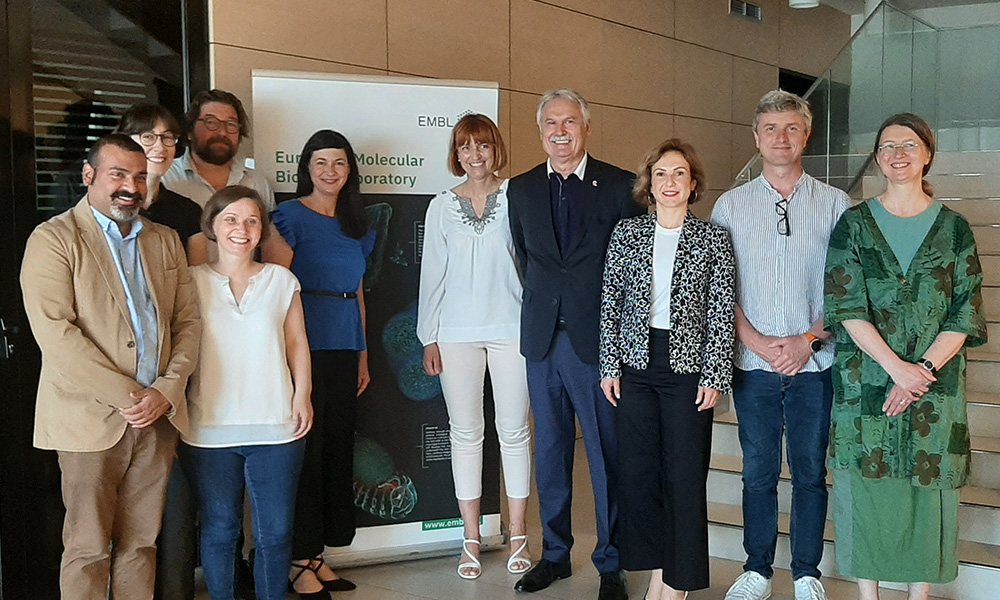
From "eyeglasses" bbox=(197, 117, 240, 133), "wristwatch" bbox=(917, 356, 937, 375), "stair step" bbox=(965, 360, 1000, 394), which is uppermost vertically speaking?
"eyeglasses" bbox=(197, 117, 240, 133)

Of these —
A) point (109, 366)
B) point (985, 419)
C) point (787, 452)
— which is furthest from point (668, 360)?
point (985, 419)

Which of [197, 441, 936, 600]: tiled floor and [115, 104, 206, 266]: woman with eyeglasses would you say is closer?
[115, 104, 206, 266]: woman with eyeglasses

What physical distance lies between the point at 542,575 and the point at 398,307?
1.24m

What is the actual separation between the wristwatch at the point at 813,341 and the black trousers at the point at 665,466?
0.42 metres

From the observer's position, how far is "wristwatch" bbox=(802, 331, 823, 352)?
3213 mm

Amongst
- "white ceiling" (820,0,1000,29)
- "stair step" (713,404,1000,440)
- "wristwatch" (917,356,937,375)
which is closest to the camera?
"wristwatch" (917,356,937,375)

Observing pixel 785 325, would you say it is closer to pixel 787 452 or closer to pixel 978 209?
pixel 787 452

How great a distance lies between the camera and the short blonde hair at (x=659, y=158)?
3.18 m

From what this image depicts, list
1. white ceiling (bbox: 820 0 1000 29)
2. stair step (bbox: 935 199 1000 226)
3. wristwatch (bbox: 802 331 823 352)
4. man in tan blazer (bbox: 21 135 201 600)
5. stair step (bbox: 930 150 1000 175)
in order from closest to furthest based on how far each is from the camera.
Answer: man in tan blazer (bbox: 21 135 201 600)
wristwatch (bbox: 802 331 823 352)
stair step (bbox: 935 199 1000 226)
stair step (bbox: 930 150 1000 175)
white ceiling (bbox: 820 0 1000 29)

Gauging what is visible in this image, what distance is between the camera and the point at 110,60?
3826 mm

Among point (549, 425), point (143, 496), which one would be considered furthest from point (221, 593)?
point (549, 425)

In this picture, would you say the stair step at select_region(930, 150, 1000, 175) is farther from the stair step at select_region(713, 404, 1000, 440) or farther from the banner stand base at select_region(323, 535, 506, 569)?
the banner stand base at select_region(323, 535, 506, 569)

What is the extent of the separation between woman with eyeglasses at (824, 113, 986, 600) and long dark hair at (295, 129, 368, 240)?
173cm

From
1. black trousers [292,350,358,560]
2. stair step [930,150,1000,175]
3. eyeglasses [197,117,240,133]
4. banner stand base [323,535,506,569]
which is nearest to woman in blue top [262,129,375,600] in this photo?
black trousers [292,350,358,560]
